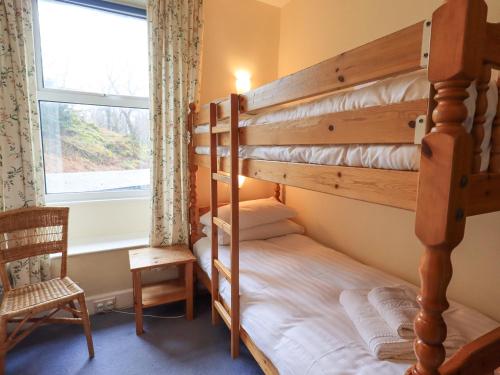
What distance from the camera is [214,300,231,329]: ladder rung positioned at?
185 centimetres

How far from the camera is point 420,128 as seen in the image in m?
0.74

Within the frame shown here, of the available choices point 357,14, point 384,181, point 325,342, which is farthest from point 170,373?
point 357,14

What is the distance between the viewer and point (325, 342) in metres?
1.22

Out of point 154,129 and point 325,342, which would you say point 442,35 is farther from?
point 154,129

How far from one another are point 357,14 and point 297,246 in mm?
1867

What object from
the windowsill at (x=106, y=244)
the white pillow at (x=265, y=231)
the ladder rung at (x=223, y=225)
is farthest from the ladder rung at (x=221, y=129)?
the windowsill at (x=106, y=244)

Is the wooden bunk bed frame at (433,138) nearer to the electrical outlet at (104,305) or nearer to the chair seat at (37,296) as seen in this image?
the chair seat at (37,296)

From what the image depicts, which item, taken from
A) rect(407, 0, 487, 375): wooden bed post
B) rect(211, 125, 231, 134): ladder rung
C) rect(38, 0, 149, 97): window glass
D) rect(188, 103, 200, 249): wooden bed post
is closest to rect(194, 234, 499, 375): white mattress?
rect(188, 103, 200, 249): wooden bed post

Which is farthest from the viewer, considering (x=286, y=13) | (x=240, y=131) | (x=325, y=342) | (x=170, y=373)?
(x=286, y=13)

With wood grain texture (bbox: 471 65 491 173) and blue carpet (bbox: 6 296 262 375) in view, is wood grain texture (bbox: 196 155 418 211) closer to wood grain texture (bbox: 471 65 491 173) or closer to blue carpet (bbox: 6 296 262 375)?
wood grain texture (bbox: 471 65 491 173)

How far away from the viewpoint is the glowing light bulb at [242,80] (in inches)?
112

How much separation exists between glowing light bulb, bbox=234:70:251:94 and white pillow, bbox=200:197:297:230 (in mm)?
1139

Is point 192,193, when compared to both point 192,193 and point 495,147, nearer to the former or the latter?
point 192,193

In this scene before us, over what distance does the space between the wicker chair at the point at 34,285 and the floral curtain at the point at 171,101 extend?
69 centimetres
